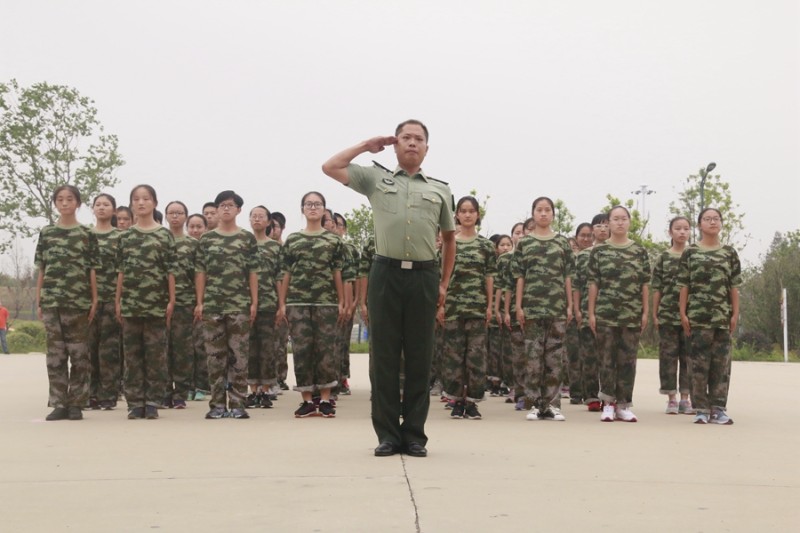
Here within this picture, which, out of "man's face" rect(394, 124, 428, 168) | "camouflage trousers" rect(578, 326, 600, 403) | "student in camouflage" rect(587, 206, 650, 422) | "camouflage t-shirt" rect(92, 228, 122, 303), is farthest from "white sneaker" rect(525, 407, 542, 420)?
"camouflage t-shirt" rect(92, 228, 122, 303)

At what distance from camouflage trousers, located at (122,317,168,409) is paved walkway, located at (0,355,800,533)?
289 millimetres

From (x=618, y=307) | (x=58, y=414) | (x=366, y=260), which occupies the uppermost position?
(x=366, y=260)

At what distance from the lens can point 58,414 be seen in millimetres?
8281

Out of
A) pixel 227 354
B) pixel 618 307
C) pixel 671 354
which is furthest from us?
pixel 671 354

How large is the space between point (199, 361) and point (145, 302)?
7.28 ft

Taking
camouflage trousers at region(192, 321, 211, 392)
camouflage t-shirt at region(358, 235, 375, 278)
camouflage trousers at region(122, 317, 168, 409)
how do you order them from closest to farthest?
camouflage trousers at region(122, 317, 168, 409)
camouflage t-shirt at region(358, 235, 375, 278)
camouflage trousers at region(192, 321, 211, 392)

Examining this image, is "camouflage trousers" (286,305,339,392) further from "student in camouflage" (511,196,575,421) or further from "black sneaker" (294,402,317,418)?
"student in camouflage" (511,196,575,421)

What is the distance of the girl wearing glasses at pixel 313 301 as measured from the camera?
28.4ft

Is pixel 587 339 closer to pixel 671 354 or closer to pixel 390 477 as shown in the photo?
pixel 671 354

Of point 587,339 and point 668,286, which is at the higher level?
point 668,286

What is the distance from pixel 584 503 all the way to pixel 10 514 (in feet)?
8.22

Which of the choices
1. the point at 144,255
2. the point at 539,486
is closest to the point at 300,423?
the point at 144,255

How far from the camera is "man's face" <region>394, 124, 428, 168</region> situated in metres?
6.02

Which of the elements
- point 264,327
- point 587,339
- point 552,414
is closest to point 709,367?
point 552,414
